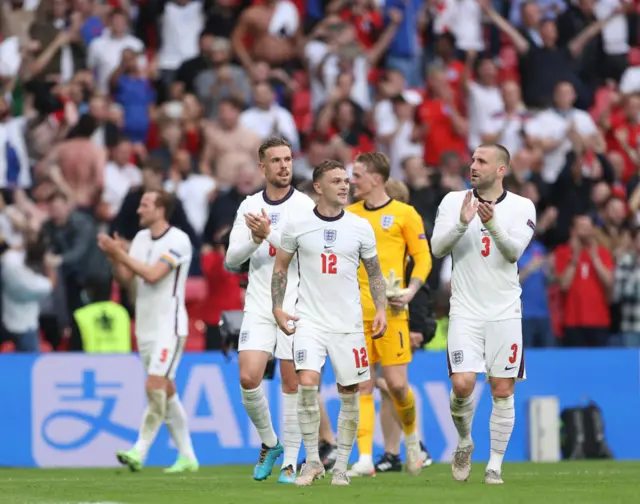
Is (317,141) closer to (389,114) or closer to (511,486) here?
(389,114)

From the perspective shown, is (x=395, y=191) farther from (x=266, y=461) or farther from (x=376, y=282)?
(x=266, y=461)

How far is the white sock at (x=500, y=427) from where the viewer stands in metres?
12.1

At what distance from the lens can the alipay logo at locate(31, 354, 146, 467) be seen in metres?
17.6

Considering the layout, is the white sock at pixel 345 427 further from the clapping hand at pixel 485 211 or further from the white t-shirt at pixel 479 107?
the white t-shirt at pixel 479 107

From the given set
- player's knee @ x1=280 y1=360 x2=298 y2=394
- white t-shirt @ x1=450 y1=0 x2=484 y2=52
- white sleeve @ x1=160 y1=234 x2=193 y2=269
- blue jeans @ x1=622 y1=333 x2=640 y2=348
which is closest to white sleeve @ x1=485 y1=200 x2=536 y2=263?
player's knee @ x1=280 y1=360 x2=298 y2=394

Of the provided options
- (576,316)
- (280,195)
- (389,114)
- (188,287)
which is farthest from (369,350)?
(389,114)

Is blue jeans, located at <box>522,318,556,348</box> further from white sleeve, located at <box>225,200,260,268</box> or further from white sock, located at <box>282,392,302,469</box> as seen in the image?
white sleeve, located at <box>225,200,260,268</box>

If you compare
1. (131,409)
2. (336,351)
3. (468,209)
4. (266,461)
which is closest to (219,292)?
(131,409)

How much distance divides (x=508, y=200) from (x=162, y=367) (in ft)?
14.2

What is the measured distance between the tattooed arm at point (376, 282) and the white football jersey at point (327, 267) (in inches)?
5.1

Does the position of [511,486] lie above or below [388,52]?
below

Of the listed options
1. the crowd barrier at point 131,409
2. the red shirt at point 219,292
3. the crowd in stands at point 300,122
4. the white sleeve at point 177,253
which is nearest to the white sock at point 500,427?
the white sleeve at point 177,253

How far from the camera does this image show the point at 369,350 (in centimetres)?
1376

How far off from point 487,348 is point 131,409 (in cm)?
665
